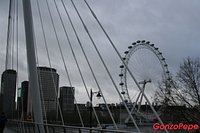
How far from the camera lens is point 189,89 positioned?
24094 millimetres

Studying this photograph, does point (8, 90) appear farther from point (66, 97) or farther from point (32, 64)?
point (32, 64)

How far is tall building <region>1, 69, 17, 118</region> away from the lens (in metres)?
21.8

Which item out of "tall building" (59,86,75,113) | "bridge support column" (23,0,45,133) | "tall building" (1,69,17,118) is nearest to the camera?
"bridge support column" (23,0,45,133)

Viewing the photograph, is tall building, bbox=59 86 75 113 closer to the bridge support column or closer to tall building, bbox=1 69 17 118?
tall building, bbox=1 69 17 118

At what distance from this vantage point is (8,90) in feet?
76.9

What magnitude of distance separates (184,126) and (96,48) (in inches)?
613

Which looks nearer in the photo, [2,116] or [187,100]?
[2,116]

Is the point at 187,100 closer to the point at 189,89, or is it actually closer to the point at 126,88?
the point at 189,89

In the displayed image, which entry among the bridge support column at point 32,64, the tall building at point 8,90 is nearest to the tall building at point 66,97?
the tall building at point 8,90

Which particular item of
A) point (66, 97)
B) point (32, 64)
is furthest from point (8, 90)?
point (32, 64)

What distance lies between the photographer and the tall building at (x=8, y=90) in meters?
21.8

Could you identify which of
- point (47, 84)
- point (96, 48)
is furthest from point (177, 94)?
point (96, 48)

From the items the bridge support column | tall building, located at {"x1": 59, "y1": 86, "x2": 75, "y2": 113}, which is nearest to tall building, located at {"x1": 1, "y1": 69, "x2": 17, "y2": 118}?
tall building, located at {"x1": 59, "y1": 86, "x2": 75, "y2": 113}

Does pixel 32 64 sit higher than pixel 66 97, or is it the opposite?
pixel 32 64
